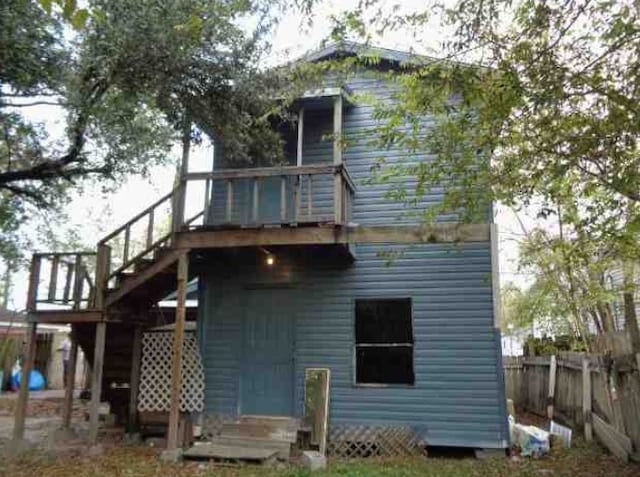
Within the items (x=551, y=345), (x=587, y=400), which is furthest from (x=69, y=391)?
(x=551, y=345)

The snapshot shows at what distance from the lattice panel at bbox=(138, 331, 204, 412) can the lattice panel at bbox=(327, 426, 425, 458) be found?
236 centimetres

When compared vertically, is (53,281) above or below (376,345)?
above

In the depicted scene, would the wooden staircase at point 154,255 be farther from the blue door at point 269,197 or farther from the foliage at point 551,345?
the foliage at point 551,345

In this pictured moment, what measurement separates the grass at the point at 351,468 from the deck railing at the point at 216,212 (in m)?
2.41

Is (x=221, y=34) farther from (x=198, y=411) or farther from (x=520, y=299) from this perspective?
(x=520, y=299)

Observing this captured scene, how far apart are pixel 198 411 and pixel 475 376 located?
4.60 meters

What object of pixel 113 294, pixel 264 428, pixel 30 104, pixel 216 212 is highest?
pixel 30 104

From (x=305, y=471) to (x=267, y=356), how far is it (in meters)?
2.64

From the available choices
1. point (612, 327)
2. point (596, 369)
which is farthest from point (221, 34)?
point (612, 327)

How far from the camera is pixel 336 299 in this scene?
9.10 meters

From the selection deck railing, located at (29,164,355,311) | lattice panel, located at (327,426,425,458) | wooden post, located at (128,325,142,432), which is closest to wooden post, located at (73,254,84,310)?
deck railing, located at (29,164,355,311)

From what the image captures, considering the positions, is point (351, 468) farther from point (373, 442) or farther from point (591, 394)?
point (591, 394)

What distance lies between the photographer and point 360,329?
29.5 ft

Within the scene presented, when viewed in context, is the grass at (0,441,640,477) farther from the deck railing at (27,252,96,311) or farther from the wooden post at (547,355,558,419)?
the wooden post at (547,355,558,419)
